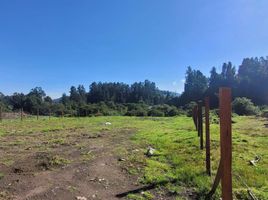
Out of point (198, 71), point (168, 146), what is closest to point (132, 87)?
point (198, 71)

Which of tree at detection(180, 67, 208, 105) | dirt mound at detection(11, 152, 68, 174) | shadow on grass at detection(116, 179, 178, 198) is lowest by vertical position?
shadow on grass at detection(116, 179, 178, 198)

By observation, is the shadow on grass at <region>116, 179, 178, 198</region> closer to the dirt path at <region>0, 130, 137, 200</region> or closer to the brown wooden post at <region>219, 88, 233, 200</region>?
the dirt path at <region>0, 130, 137, 200</region>

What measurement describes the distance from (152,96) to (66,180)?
119 meters

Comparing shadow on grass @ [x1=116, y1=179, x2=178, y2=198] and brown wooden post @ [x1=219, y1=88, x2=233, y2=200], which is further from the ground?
Answer: brown wooden post @ [x1=219, y1=88, x2=233, y2=200]

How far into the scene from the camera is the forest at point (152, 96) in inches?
2286

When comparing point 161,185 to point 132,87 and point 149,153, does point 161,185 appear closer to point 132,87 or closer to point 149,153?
point 149,153

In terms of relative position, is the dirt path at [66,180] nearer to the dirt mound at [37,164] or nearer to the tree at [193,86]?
the dirt mound at [37,164]

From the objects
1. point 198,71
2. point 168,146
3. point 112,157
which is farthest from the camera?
point 198,71

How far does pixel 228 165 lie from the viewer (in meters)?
4.49

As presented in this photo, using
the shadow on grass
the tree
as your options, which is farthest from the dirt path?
the tree

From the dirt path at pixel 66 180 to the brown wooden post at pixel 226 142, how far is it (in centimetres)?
260

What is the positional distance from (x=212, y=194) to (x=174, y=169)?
2.24 meters

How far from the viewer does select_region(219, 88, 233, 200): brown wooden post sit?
449cm

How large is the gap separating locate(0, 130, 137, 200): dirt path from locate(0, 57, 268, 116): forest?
4418 cm
